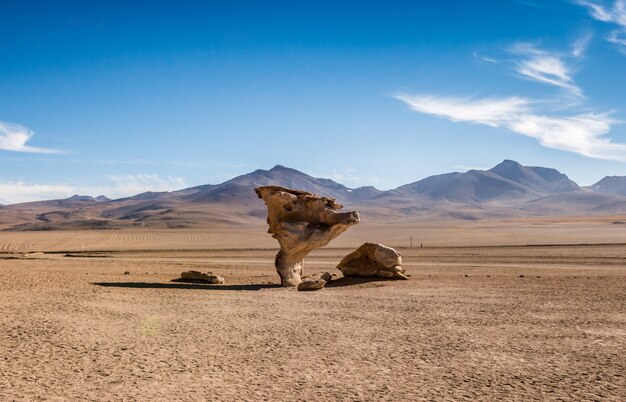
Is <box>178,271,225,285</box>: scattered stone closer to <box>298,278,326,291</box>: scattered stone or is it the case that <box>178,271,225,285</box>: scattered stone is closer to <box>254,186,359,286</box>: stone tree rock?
<box>254,186,359,286</box>: stone tree rock

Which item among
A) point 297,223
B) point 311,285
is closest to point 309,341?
point 311,285

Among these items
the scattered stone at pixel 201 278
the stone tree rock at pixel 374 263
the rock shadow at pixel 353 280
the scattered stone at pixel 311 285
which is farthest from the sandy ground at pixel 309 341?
the stone tree rock at pixel 374 263

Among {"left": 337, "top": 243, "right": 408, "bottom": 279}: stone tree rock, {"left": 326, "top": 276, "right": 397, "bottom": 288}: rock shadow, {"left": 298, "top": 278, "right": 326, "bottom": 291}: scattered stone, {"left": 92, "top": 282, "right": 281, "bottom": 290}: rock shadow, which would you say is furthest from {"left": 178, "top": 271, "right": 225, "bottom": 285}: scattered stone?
{"left": 337, "top": 243, "right": 408, "bottom": 279}: stone tree rock

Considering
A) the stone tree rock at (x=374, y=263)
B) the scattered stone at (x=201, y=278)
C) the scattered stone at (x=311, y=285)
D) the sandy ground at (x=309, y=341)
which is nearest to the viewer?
the sandy ground at (x=309, y=341)

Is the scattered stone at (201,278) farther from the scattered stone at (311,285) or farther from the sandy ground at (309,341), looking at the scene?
the scattered stone at (311,285)

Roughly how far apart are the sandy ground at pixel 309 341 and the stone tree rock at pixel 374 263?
2.04 m

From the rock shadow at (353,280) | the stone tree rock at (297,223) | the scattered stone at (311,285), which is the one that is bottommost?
the rock shadow at (353,280)

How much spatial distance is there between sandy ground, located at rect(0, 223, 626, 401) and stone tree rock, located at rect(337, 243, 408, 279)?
6.70ft

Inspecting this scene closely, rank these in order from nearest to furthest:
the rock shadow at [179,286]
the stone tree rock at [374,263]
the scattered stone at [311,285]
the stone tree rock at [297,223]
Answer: the rock shadow at [179,286] → the scattered stone at [311,285] → the stone tree rock at [297,223] → the stone tree rock at [374,263]

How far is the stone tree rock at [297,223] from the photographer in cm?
2061

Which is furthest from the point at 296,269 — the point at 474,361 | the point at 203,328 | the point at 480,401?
the point at 480,401

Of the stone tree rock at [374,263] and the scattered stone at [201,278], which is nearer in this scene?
the scattered stone at [201,278]

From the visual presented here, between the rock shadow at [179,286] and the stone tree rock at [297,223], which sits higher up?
the stone tree rock at [297,223]

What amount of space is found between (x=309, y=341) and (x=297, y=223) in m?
10.4
